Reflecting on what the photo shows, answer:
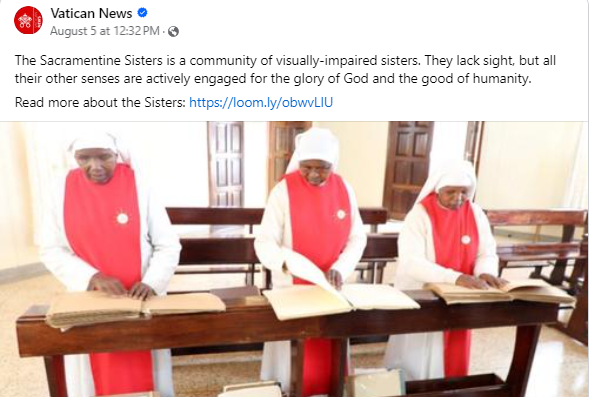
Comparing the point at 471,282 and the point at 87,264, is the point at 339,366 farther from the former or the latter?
the point at 87,264

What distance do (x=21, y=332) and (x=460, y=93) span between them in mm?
1777

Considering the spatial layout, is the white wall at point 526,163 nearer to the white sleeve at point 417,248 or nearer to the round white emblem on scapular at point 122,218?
the white sleeve at point 417,248

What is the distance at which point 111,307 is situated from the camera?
1126 millimetres

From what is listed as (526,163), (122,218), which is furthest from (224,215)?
(526,163)

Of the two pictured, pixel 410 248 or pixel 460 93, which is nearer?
pixel 460 93

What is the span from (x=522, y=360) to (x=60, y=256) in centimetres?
201

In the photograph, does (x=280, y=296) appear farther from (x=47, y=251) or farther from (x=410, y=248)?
(x=47, y=251)

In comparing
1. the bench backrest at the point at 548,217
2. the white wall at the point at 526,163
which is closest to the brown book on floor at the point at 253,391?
the bench backrest at the point at 548,217

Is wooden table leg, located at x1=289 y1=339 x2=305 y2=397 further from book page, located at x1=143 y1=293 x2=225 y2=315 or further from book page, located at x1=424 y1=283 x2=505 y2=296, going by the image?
book page, located at x1=424 y1=283 x2=505 y2=296

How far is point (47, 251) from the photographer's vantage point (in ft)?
4.71

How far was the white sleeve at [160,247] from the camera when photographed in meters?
1.51

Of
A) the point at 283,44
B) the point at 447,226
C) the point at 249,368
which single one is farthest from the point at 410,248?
the point at 249,368

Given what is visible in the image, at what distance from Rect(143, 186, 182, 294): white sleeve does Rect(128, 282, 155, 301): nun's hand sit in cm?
16

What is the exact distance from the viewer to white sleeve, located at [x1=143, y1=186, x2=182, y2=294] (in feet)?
4.96
